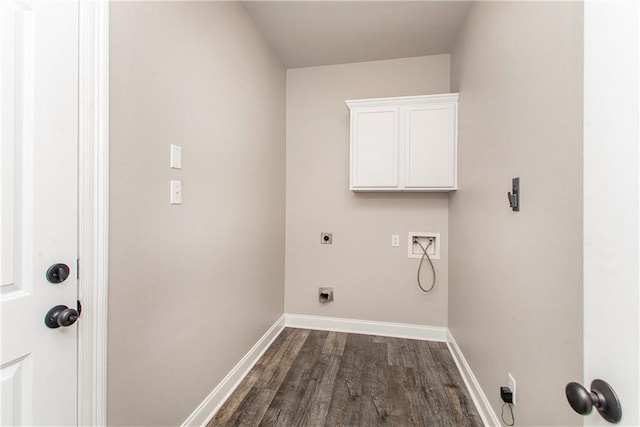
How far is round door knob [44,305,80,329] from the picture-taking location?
2.97 feet

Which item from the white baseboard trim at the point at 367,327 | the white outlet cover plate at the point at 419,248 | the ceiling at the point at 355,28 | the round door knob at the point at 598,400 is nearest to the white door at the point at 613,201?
the round door knob at the point at 598,400

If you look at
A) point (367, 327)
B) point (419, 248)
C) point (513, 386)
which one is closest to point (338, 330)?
point (367, 327)

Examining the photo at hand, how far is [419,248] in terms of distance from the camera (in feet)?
9.23

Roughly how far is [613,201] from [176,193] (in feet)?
5.07

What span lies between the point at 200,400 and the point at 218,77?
194 cm

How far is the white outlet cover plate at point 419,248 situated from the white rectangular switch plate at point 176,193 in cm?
211

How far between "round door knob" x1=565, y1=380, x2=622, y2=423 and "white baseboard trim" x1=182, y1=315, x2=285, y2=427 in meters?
1.72

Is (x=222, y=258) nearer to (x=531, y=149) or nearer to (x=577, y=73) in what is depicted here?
(x=531, y=149)

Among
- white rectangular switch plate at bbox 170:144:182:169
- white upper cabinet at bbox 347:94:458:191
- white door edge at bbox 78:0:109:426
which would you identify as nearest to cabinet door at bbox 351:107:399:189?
white upper cabinet at bbox 347:94:458:191

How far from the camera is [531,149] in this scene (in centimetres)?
120

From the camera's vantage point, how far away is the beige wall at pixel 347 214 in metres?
2.79

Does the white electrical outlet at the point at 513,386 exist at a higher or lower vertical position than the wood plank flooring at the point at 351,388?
higher

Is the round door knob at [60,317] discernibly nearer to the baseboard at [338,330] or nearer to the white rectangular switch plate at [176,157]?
the white rectangular switch plate at [176,157]

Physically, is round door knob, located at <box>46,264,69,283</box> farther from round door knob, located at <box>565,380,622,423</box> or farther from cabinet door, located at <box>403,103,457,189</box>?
cabinet door, located at <box>403,103,457,189</box>
